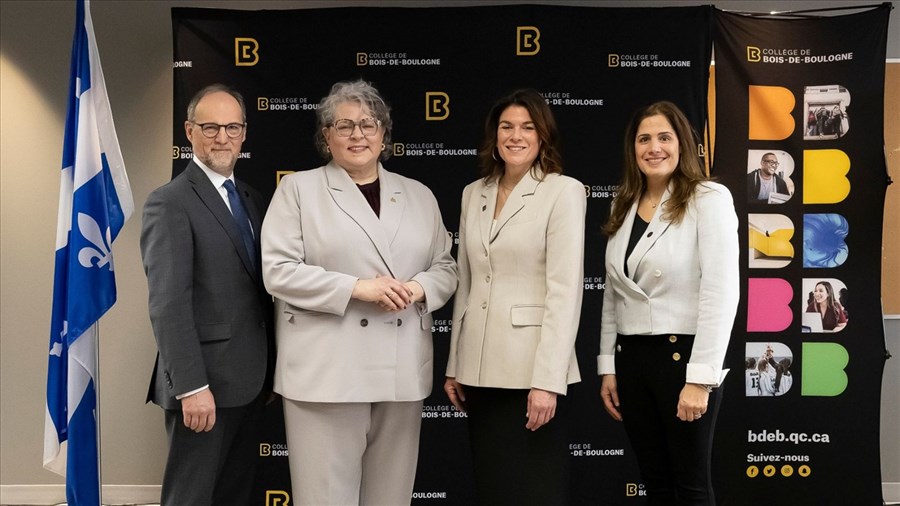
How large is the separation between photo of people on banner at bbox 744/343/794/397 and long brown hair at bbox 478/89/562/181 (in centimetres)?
186

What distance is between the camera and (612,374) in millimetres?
2256

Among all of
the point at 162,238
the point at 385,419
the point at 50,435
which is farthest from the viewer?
the point at 50,435

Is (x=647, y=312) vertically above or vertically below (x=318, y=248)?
below

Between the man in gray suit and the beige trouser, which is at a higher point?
the man in gray suit

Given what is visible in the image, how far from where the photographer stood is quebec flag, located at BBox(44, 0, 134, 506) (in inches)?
94.7

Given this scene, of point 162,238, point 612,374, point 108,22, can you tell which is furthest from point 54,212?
point 612,374

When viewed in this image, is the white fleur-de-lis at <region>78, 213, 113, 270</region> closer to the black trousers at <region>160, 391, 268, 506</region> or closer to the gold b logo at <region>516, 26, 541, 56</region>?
the black trousers at <region>160, 391, 268, 506</region>

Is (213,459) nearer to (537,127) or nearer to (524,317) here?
(524,317)

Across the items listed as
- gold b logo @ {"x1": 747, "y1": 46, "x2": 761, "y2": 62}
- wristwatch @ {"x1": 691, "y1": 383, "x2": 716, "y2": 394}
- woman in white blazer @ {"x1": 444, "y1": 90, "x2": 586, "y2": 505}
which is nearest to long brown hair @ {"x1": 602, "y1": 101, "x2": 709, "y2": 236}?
woman in white blazer @ {"x1": 444, "y1": 90, "x2": 586, "y2": 505}

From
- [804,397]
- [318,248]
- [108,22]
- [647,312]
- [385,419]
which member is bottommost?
[804,397]

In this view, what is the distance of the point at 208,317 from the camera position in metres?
2.10

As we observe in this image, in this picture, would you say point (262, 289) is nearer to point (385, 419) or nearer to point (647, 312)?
point (385, 419)

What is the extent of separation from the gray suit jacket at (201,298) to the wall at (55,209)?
1707 mm

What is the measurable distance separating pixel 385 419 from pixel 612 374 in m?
0.76
